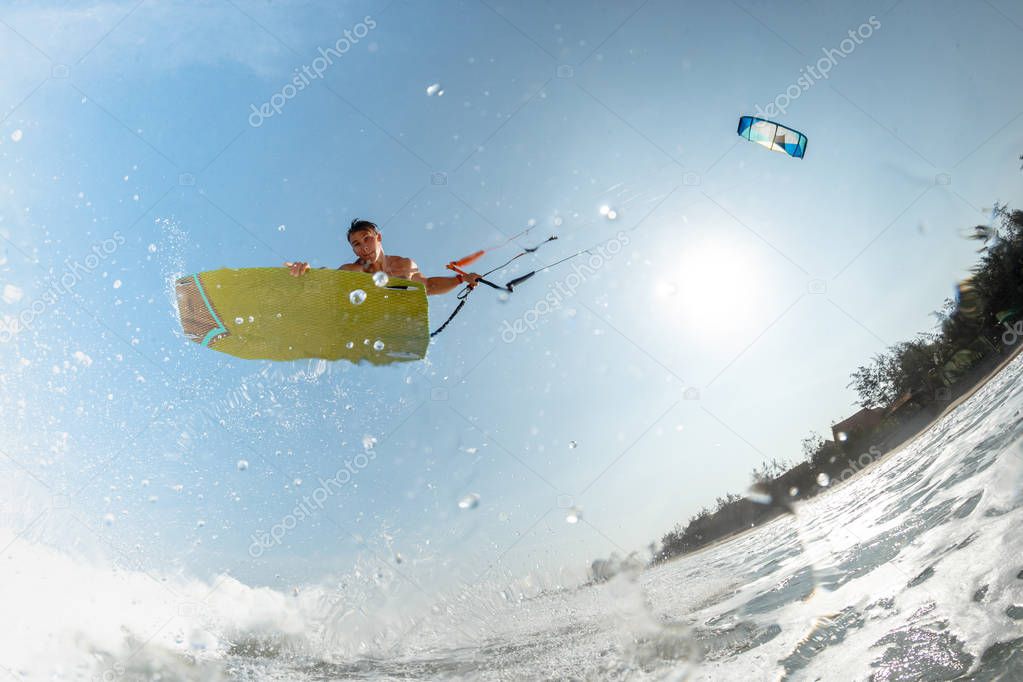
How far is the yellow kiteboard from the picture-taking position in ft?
18.5

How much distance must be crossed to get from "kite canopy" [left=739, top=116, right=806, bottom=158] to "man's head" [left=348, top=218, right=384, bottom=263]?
508 centimetres

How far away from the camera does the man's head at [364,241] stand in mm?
5824

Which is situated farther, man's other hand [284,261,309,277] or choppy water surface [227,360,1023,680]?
choppy water surface [227,360,1023,680]

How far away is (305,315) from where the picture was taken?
575 centimetres

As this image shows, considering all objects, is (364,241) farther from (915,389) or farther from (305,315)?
(915,389)

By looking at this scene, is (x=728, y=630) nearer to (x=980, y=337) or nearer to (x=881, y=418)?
(x=881, y=418)

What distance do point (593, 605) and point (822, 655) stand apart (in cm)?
363

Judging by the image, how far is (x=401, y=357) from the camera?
6.10 meters

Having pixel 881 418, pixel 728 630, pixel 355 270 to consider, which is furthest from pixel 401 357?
pixel 881 418

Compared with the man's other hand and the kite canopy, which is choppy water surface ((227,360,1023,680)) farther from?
the man's other hand

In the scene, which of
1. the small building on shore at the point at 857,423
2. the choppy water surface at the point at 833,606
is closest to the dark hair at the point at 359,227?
the choppy water surface at the point at 833,606

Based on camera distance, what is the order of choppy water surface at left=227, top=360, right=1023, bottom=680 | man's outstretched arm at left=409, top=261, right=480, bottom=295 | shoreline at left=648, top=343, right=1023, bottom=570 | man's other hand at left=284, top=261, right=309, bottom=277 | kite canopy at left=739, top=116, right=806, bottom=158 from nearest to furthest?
man's other hand at left=284, top=261, right=309, bottom=277 < man's outstretched arm at left=409, top=261, right=480, bottom=295 < kite canopy at left=739, top=116, right=806, bottom=158 < choppy water surface at left=227, top=360, right=1023, bottom=680 < shoreline at left=648, top=343, right=1023, bottom=570

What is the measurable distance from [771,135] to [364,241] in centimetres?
548

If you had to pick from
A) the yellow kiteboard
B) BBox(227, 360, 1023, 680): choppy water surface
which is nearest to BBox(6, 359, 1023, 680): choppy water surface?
BBox(227, 360, 1023, 680): choppy water surface
